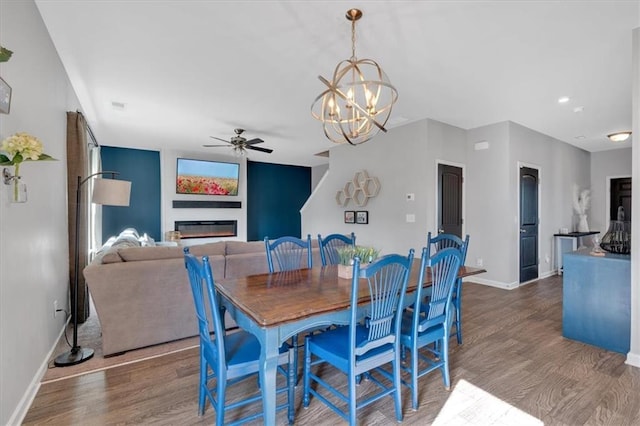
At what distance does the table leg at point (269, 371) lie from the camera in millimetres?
1529

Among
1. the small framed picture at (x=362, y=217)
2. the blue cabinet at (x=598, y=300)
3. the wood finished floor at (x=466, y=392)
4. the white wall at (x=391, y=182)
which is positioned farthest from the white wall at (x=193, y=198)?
the blue cabinet at (x=598, y=300)

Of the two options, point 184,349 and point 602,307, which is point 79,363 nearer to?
point 184,349

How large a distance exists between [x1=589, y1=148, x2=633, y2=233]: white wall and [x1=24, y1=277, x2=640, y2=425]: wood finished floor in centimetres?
585

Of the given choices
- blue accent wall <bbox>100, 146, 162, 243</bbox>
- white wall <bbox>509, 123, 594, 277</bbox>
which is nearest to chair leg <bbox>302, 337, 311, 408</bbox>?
white wall <bbox>509, 123, 594, 277</bbox>

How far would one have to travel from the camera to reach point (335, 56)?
297cm

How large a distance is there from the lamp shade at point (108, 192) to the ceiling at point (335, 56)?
4.06 feet

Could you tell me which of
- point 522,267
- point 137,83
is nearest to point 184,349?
point 137,83

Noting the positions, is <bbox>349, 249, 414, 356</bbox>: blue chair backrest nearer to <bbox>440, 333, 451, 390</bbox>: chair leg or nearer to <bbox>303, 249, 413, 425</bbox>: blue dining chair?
<bbox>303, 249, 413, 425</bbox>: blue dining chair

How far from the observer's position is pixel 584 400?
209cm

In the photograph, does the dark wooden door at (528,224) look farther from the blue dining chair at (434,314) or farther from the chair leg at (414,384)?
the chair leg at (414,384)

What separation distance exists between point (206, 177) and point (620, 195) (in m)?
9.49

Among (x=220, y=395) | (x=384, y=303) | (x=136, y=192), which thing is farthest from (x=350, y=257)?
(x=136, y=192)

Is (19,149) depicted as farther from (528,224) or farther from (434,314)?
(528,224)

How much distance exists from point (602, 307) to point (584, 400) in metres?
1.21
